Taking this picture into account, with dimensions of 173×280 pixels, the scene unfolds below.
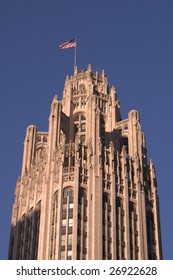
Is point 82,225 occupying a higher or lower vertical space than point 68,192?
lower

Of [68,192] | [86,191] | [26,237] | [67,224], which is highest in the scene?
[86,191]

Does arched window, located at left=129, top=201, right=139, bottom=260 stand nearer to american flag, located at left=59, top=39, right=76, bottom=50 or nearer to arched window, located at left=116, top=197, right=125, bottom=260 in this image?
arched window, located at left=116, top=197, right=125, bottom=260

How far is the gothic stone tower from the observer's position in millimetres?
95500

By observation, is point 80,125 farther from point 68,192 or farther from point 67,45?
point 68,192

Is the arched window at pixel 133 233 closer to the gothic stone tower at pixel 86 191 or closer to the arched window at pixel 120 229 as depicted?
the gothic stone tower at pixel 86 191

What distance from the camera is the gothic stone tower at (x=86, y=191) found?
95.5 metres

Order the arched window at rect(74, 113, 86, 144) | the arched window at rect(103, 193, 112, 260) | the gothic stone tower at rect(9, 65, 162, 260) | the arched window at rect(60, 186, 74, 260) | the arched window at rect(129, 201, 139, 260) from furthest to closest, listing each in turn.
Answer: the arched window at rect(74, 113, 86, 144) < the arched window at rect(129, 201, 139, 260) < the gothic stone tower at rect(9, 65, 162, 260) < the arched window at rect(103, 193, 112, 260) < the arched window at rect(60, 186, 74, 260)

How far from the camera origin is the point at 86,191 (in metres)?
99.9

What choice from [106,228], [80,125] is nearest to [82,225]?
[106,228]

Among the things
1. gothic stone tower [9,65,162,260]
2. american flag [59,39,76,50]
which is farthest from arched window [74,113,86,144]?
american flag [59,39,76,50]

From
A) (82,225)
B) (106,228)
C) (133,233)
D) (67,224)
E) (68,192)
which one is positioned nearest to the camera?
(82,225)

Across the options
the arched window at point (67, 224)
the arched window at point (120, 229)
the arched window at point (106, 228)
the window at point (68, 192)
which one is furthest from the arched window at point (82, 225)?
the arched window at point (120, 229)

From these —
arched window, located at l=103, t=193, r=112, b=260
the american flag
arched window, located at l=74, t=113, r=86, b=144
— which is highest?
the american flag
